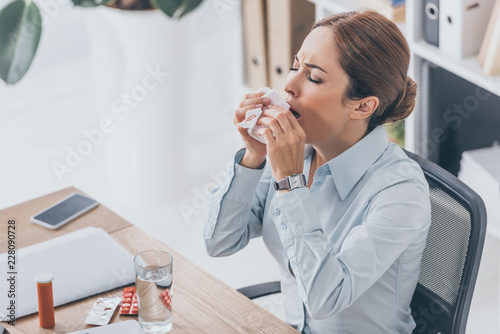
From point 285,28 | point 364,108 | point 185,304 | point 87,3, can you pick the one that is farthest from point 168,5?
point 185,304

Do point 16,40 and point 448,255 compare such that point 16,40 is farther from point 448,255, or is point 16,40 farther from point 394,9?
point 448,255

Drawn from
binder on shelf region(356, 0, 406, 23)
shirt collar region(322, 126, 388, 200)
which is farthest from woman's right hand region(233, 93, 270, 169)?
binder on shelf region(356, 0, 406, 23)

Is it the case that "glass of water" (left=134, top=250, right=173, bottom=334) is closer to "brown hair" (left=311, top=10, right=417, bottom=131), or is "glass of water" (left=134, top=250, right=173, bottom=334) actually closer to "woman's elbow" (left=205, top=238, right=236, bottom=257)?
"woman's elbow" (left=205, top=238, right=236, bottom=257)

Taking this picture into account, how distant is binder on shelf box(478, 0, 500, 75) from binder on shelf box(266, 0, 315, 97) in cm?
103

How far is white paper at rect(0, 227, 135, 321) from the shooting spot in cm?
155

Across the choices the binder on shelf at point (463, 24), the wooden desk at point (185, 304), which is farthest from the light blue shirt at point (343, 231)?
the binder on shelf at point (463, 24)

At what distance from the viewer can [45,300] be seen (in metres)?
1.46

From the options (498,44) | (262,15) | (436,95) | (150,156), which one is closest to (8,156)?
(150,156)

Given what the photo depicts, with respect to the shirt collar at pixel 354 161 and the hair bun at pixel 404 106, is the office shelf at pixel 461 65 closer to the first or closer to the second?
the hair bun at pixel 404 106

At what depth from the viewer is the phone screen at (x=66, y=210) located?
1.82 m

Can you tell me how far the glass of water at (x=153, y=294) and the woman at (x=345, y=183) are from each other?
0.24 meters

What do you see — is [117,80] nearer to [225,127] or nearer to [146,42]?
[146,42]

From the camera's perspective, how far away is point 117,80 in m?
3.11

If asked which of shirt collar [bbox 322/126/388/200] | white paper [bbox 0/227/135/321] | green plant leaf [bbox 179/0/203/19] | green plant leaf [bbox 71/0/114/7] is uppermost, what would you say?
green plant leaf [bbox 71/0/114/7]
